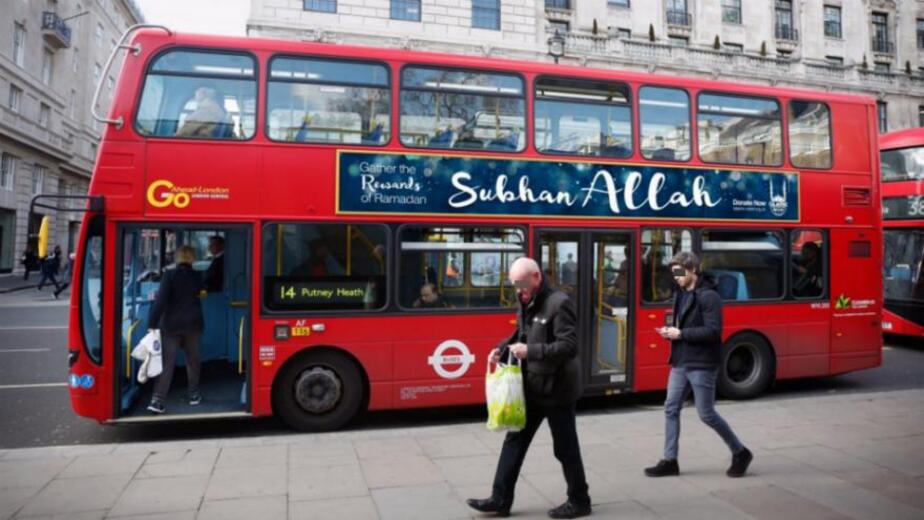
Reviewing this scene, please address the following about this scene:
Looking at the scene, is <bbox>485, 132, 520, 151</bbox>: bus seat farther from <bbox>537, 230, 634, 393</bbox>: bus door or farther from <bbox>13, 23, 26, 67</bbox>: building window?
<bbox>13, 23, 26, 67</bbox>: building window

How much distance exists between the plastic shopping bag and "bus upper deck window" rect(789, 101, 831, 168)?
6.18 m

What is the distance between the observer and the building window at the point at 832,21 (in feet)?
126

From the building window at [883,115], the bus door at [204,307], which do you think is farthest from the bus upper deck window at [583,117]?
the building window at [883,115]

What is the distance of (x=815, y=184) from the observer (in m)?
8.14

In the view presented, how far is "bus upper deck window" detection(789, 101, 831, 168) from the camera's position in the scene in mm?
8117

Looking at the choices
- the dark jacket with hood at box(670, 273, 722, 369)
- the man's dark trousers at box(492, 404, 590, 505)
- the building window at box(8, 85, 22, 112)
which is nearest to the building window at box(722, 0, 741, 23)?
the dark jacket with hood at box(670, 273, 722, 369)

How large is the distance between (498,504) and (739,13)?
132 ft

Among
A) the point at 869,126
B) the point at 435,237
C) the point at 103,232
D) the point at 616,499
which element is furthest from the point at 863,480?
the point at 103,232

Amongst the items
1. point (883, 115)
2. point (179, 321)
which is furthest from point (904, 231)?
point (883, 115)

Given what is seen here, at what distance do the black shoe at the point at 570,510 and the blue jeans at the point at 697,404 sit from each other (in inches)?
46.4

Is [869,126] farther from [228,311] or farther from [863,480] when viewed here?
[228,311]

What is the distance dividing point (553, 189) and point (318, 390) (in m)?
3.44

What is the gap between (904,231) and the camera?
12281 mm

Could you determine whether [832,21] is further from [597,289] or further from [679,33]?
[597,289]
